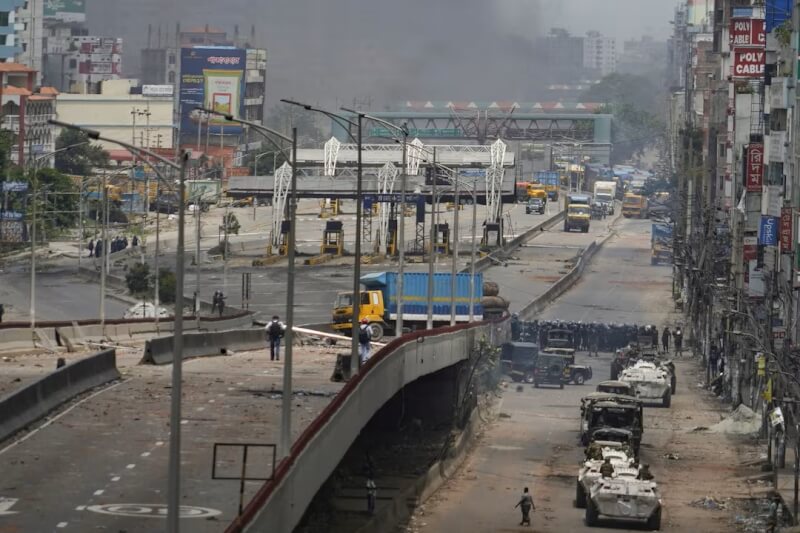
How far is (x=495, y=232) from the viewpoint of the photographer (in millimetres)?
143875

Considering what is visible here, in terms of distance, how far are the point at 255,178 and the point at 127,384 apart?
88.9 meters

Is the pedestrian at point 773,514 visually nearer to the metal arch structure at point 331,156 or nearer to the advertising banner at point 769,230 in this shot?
the advertising banner at point 769,230

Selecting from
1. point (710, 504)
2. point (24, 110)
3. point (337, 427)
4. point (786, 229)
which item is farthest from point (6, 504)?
point (24, 110)

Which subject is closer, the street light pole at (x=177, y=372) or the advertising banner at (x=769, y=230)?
the street light pole at (x=177, y=372)

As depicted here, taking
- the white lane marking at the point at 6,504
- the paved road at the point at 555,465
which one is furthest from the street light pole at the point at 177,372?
the paved road at the point at 555,465

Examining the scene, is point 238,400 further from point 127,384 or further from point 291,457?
point 291,457

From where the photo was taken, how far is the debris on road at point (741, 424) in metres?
69.4

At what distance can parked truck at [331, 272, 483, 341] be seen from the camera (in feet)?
261

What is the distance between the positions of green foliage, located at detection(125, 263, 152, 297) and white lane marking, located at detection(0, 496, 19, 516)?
2981 inches

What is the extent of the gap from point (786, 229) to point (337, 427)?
3677cm

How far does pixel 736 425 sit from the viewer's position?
69.9 metres

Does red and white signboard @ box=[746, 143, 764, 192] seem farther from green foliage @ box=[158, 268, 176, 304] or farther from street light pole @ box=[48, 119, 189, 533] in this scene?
street light pole @ box=[48, 119, 189, 533]

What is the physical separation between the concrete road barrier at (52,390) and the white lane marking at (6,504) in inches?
258

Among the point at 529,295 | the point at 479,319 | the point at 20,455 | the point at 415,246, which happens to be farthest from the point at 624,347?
the point at 20,455
